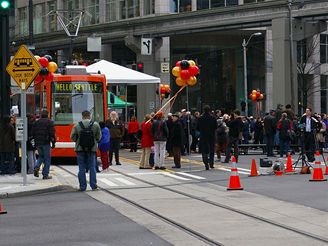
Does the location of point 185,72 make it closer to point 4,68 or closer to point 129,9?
point 4,68

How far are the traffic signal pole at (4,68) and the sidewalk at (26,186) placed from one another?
6.76ft

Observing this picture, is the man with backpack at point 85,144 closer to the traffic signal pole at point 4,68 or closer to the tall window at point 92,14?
the traffic signal pole at point 4,68

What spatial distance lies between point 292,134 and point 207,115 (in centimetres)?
690

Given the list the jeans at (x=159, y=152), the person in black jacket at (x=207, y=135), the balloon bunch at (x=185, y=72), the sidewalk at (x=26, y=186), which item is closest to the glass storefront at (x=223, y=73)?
the balloon bunch at (x=185, y=72)

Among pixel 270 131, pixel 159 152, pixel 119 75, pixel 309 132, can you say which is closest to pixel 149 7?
pixel 119 75

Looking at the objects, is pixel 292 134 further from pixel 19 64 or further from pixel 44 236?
pixel 44 236

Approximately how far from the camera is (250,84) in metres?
66.2

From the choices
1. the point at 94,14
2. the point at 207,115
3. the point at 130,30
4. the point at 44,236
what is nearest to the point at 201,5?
the point at 130,30

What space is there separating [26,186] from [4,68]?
4841 millimetres

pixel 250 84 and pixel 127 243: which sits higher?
pixel 250 84

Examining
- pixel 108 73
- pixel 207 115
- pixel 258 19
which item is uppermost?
pixel 258 19

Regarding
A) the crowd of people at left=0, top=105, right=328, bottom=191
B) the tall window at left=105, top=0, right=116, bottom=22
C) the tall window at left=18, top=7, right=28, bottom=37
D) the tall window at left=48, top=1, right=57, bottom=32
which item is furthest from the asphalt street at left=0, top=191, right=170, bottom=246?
the tall window at left=18, top=7, right=28, bottom=37

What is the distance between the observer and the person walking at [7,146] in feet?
65.7

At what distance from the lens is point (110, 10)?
58469 mm
